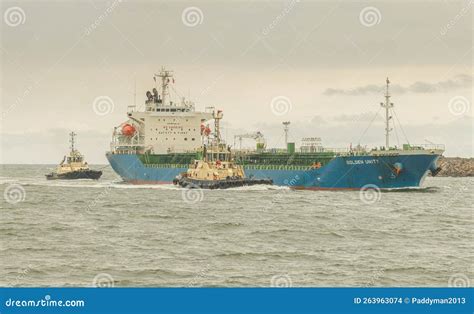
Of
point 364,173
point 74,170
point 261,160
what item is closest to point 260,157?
point 261,160

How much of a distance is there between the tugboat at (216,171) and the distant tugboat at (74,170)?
94.1 ft

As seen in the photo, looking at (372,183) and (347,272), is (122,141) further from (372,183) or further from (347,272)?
(347,272)

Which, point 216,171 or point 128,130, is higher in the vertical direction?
point 128,130

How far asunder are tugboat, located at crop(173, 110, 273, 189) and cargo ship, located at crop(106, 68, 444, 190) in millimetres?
3793

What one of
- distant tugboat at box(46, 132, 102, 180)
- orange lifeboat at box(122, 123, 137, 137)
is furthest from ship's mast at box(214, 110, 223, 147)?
distant tugboat at box(46, 132, 102, 180)

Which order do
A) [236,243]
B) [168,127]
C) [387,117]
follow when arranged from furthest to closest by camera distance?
[168,127]
[387,117]
[236,243]

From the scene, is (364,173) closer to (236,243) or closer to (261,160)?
(261,160)

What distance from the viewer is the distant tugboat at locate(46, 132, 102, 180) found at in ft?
262

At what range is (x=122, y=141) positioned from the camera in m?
75.8

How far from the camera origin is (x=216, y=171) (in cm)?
5169

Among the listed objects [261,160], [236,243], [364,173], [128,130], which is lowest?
[236,243]

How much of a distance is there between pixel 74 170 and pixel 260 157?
3031cm

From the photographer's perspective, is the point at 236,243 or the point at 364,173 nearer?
the point at 236,243
